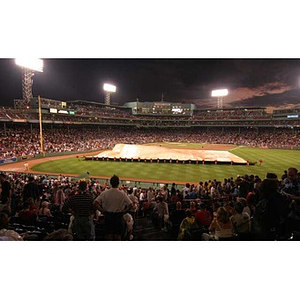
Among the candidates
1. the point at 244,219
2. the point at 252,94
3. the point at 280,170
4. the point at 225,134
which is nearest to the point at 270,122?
the point at 225,134

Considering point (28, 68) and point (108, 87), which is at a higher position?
point (108, 87)

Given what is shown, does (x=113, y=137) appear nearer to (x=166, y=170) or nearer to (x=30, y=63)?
(x=30, y=63)

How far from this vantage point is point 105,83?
85.0m

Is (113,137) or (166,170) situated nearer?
(166,170)

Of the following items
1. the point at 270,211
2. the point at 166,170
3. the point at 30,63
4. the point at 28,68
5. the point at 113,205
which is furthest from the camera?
the point at 28,68

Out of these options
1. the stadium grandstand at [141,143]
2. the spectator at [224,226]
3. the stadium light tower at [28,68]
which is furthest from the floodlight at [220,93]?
the spectator at [224,226]

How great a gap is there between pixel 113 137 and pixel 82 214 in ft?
208

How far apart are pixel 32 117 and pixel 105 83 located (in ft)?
141

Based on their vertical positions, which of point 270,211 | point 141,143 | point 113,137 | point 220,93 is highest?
point 220,93

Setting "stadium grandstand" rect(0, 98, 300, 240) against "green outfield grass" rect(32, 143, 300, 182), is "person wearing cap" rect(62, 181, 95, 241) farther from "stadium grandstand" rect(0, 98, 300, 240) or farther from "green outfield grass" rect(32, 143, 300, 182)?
"green outfield grass" rect(32, 143, 300, 182)

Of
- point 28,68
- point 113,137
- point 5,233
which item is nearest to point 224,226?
point 5,233

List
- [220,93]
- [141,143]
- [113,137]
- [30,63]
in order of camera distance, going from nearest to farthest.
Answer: [30,63], [113,137], [141,143], [220,93]

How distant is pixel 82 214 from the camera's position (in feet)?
16.2

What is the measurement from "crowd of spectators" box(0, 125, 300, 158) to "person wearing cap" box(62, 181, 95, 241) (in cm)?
Answer: 3458
